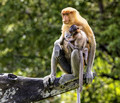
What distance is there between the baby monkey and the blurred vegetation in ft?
15.5

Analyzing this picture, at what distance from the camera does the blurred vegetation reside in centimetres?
1036

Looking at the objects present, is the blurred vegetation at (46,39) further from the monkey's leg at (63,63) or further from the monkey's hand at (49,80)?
the monkey's hand at (49,80)

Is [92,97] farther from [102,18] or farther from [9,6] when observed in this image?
[9,6]

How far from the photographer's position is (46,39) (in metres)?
10.9

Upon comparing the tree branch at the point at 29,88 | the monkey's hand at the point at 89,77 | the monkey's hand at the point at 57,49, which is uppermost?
the monkey's hand at the point at 57,49

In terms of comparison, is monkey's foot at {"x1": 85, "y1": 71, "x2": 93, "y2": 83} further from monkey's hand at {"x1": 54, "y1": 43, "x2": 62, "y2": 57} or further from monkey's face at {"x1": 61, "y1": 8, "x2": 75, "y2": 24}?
monkey's face at {"x1": 61, "y1": 8, "x2": 75, "y2": 24}

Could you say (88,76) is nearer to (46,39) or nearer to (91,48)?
(91,48)

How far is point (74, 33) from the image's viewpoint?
5113mm

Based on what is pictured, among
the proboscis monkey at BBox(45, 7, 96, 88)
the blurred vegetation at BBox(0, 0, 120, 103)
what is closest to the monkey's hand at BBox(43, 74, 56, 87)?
the proboscis monkey at BBox(45, 7, 96, 88)

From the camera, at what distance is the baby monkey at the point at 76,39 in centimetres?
509

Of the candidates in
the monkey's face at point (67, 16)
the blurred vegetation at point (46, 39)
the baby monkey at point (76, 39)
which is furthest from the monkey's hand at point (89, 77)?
the blurred vegetation at point (46, 39)

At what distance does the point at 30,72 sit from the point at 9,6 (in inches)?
95.0

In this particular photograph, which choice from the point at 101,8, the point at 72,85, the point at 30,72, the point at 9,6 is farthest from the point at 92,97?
the point at 72,85

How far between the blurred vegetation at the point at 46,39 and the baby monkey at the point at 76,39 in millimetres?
4711
